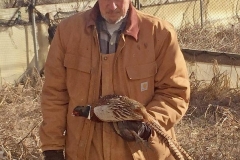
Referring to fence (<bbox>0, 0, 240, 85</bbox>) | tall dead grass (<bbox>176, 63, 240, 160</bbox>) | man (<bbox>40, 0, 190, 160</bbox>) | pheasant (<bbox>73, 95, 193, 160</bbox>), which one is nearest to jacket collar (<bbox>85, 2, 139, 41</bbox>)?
man (<bbox>40, 0, 190, 160</bbox>)

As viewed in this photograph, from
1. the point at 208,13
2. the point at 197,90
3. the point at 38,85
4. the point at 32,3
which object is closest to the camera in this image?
the point at 197,90

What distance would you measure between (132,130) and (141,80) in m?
0.33

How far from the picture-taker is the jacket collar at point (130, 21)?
329cm

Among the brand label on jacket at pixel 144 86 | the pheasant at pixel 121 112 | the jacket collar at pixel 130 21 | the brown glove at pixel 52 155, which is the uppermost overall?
the jacket collar at pixel 130 21

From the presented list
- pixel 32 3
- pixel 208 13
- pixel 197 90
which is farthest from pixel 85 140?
pixel 208 13

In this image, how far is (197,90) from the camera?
6.87m

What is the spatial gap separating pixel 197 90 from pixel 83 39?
12.3ft

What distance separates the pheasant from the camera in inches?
125

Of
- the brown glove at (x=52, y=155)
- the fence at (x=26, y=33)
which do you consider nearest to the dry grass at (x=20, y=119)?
the fence at (x=26, y=33)

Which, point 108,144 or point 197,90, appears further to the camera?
point 197,90

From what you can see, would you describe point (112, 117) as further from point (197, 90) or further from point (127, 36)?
point (197, 90)

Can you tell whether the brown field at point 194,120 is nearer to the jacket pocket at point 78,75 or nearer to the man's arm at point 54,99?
the man's arm at point 54,99

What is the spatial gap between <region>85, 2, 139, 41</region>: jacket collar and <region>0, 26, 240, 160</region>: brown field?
2.06 meters

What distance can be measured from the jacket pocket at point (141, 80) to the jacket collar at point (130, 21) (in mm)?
188
